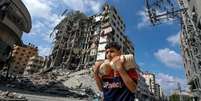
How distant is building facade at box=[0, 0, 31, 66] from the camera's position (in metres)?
17.7

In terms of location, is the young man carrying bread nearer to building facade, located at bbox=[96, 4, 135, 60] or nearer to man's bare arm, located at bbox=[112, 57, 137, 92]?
man's bare arm, located at bbox=[112, 57, 137, 92]

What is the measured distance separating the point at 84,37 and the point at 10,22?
1651 inches

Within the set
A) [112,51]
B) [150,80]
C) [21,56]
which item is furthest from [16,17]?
[150,80]

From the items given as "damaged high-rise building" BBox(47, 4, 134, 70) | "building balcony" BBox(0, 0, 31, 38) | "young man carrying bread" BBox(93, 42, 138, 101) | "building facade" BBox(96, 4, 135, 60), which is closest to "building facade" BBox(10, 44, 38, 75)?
"damaged high-rise building" BBox(47, 4, 134, 70)

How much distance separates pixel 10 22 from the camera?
63.1 feet

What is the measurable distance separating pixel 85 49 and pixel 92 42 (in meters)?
2.69

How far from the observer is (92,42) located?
5822cm

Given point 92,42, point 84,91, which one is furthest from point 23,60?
point 84,91

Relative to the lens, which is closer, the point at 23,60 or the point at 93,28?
the point at 93,28

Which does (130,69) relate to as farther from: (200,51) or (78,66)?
(78,66)

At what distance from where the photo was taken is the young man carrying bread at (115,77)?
265cm

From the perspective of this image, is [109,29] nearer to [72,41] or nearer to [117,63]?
[72,41]

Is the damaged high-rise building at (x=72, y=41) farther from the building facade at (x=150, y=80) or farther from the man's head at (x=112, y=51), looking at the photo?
the man's head at (x=112, y=51)

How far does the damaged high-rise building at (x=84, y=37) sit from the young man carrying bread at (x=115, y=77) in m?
48.7
